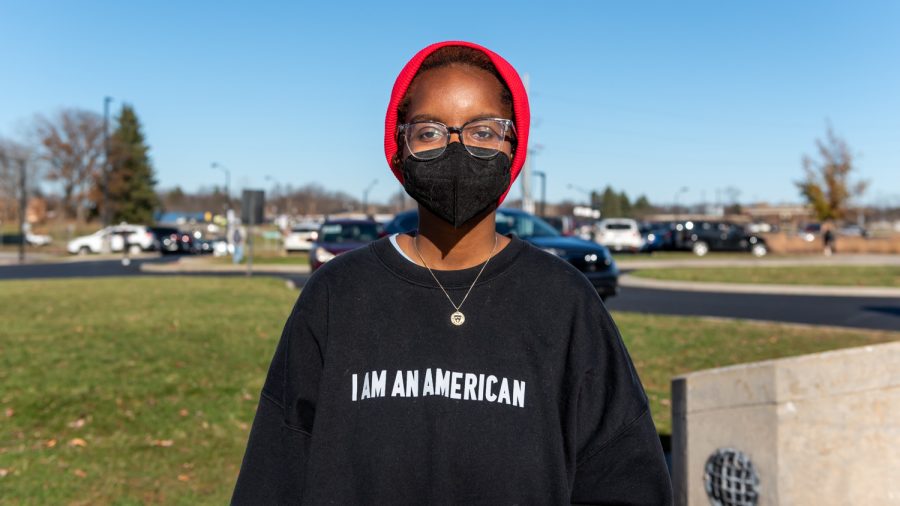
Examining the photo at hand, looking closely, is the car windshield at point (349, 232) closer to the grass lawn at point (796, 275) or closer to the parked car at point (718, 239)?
the grass lawn at point (796, 275)

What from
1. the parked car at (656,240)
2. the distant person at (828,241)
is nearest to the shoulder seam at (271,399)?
the distant person at (828,241)

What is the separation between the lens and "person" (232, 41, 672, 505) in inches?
66.9

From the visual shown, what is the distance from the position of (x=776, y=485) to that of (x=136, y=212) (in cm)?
8362

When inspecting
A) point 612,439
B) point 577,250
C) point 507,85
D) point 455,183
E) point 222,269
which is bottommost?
point 222,269

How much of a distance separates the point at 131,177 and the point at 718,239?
2294 inches

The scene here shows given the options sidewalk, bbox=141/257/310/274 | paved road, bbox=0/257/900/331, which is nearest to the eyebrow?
paved road, bbox=0/257/900/331

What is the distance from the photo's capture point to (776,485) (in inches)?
150

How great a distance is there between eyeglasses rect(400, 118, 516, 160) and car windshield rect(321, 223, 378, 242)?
1706 cm

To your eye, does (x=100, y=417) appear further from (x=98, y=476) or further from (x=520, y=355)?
(x=520, y=355)

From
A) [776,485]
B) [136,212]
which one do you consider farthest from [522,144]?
[136,212]

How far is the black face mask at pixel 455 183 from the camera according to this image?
1.82 metres

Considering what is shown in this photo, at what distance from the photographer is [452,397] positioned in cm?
170

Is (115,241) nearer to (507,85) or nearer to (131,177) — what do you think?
(131,177)

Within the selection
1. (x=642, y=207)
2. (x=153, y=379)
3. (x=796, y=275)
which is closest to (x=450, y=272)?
(x=153, y=379)
